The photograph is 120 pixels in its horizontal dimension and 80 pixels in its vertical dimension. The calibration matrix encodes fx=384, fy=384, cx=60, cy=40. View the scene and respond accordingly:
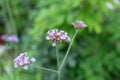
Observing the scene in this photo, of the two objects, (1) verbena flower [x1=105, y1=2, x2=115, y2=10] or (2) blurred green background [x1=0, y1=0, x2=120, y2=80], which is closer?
(2) blurred green background [x1=0, y1=0, x2=120, y2=80]

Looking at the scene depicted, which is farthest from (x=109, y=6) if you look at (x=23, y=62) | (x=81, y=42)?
(x=23, y=62)

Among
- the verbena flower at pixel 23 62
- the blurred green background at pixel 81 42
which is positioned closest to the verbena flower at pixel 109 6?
the blurred green background at pixel 81 42

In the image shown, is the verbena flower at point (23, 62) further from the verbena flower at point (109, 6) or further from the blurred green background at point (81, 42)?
the verbena flower at point (109, 6)

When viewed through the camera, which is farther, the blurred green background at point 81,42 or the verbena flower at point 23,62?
the blurred green background at point 81,42

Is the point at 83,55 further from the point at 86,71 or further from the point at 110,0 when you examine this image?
the point at 110,0

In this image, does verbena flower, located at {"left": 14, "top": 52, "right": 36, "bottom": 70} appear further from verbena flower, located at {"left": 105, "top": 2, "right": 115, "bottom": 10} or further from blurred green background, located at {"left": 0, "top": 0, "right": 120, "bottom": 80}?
verbena flower, located at {"left": 105, "top": 2, "right": 115, "bottom": 10}

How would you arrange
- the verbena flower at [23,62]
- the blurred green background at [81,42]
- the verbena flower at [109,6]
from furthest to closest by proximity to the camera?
the verbena flower at [109,6], the blurred green background at [81,42], the verbena flower at [23,62]

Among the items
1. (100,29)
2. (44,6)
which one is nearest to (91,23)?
(100,29)

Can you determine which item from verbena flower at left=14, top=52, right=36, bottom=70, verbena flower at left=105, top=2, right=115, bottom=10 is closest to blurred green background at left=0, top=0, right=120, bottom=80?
verbena flower at left=105, top=2, right=115, bottom=10

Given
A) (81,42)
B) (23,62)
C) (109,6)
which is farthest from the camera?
(109,6)

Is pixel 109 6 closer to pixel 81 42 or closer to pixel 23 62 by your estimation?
pixel 81 42

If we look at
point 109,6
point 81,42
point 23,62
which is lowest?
point 23,62
